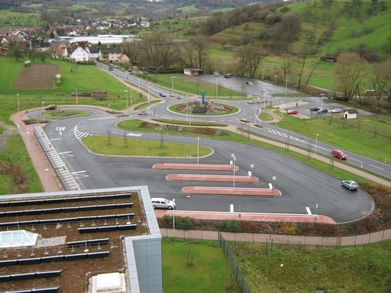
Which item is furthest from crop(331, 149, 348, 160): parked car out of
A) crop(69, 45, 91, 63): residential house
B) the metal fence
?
crop(69, 45, 91, 63): residential house

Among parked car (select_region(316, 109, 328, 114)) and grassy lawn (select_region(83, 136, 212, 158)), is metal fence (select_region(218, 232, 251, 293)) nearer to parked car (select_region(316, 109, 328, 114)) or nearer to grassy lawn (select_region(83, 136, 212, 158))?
grassy lawn (select_region(83, 136, 212, 158))

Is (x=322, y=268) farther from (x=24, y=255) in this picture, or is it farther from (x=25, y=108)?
(x=25, y=108)

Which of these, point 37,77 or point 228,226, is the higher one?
point 37,77

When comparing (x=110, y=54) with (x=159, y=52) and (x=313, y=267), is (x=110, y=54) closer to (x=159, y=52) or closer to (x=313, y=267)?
(x=159, y=52)

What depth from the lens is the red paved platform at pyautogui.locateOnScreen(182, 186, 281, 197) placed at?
42750 millimetres

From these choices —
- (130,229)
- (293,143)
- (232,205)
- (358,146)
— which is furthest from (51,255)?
(358,146)

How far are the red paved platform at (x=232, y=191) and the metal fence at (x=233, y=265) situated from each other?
904cm

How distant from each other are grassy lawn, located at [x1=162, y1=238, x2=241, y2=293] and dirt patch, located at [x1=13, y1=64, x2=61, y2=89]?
77.0m

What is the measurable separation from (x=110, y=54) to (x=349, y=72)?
93.7m

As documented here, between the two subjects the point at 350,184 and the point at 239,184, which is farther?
the point at 239,184

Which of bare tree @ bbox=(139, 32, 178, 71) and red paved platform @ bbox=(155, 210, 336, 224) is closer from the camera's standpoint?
red paved platform @ bbox=(155, 210, 336, 224)

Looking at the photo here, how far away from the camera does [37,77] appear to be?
105875 mm

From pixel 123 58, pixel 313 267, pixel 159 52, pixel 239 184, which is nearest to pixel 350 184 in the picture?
pixel 239 184

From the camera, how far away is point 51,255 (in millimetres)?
21781
